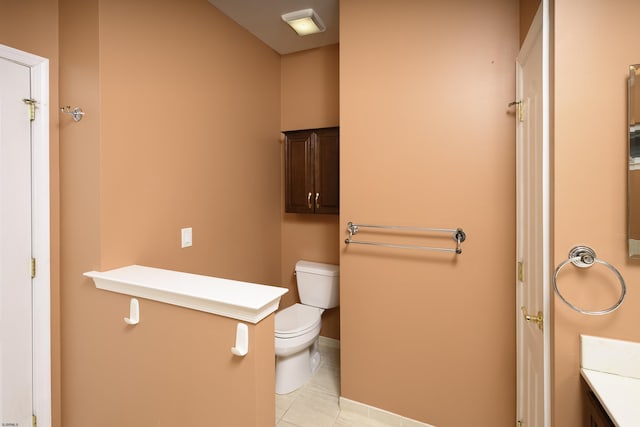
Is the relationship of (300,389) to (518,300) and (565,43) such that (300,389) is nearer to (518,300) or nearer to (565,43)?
(518,300)

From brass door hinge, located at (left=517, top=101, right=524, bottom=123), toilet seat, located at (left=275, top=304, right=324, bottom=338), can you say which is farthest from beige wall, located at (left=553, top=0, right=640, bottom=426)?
toilet seat, located at (left=275, top=304, right=324, bottom=338)

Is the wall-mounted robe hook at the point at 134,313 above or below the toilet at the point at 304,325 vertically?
above

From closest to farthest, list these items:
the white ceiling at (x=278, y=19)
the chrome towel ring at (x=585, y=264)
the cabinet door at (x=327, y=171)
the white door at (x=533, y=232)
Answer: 1. the chrome towel ring at (x=585, y=264)
2. the white door at (x=533, y=232)
3. the white ceiling at (x=278, y=19)
4. the cabinet door at (x=327, y=171)

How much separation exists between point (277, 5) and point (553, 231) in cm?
213

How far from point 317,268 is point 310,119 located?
4.47ft

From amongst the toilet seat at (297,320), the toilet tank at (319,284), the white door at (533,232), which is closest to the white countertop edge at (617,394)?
the white door at (533,232)

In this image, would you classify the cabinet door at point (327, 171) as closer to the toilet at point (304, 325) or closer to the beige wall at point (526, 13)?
the toilet at point (304, 325)

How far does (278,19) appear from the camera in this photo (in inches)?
86.0

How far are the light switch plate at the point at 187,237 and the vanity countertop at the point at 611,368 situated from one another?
1.97 metres

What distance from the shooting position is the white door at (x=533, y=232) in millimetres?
1058

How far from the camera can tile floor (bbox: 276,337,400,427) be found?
181cm

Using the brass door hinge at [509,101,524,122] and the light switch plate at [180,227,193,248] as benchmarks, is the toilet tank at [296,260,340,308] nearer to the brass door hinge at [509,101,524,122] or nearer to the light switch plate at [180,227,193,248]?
the light switch plate at [180,227,193,248]

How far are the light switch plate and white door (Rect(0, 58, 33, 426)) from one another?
710 mm

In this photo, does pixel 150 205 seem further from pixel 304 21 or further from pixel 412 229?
pixel 304 21
